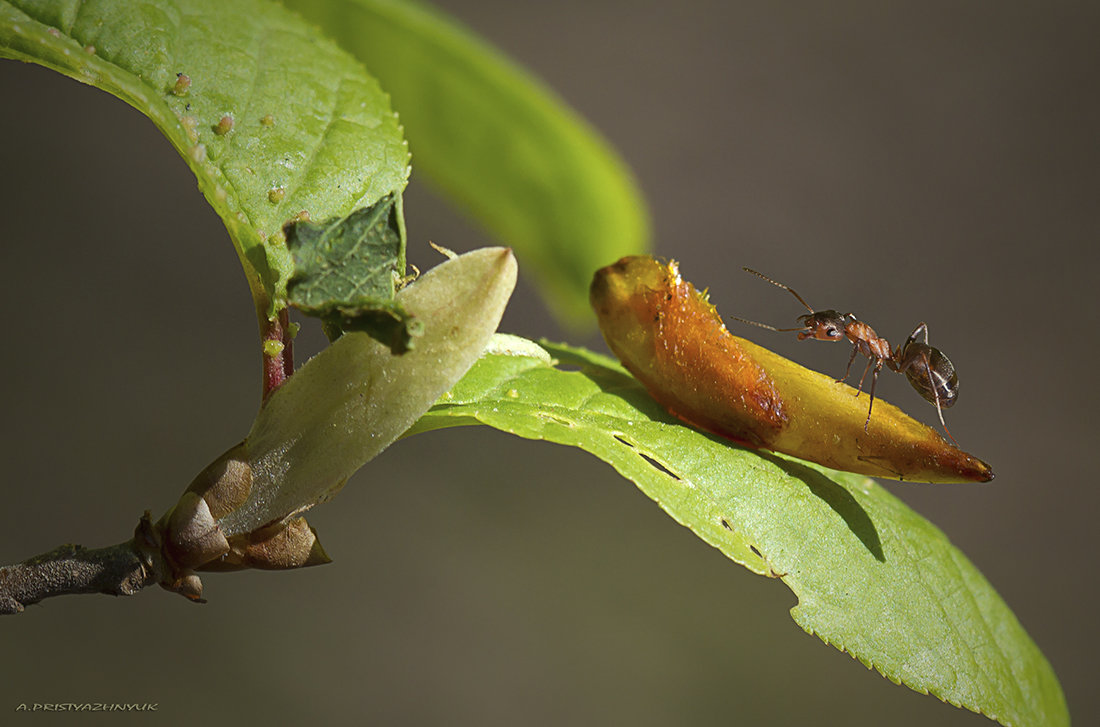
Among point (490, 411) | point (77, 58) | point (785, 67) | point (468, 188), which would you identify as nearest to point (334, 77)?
point (77, 58)

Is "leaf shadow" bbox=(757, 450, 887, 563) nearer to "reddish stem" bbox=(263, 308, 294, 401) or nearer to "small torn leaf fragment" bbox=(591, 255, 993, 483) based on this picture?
"small torn leaf fragment" bbox=(591, 255, 993, 483)

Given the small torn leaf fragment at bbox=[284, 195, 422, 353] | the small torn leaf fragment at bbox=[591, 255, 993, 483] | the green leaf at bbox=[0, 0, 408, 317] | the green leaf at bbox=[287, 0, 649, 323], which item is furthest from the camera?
the green leaf at bbox=[287, 0, 649, 323]

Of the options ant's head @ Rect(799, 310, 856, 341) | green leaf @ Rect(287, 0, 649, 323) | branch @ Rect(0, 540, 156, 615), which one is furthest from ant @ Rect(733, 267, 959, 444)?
branch @ Rect(0, 540, 156, 615)

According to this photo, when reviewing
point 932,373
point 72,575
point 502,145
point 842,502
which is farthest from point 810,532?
point 502,145

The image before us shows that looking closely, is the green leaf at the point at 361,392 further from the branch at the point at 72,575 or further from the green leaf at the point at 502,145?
the green leaf at the point at 502,145

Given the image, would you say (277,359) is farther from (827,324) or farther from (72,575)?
(827,324)

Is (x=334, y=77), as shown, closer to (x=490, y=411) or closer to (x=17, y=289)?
(x=490, y=411)
